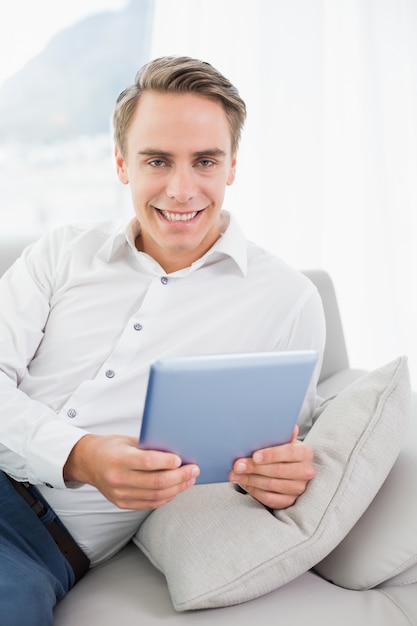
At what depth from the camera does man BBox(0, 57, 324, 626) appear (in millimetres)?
1324

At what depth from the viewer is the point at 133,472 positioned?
1017mm

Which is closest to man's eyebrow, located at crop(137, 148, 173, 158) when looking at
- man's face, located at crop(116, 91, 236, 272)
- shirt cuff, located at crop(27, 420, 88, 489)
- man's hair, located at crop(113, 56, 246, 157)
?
man's face, located at crop(116, 91, 236, 272)

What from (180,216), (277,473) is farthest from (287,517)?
(180,216)

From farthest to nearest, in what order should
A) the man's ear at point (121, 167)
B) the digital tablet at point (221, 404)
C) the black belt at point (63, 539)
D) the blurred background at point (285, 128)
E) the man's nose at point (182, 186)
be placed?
the blurred background at point (285, 128) → the man's ear at point (121, 167) → the man's nose at point (182, 186) → the black belt at point (63, 539) → the digital tablet at point (221, 404)

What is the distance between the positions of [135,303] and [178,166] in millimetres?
299

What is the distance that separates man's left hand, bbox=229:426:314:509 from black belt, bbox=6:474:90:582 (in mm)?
362

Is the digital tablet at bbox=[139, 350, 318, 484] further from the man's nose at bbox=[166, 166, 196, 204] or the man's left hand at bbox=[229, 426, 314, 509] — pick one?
the man's nose at bbox=[166, 166, 196, 204]

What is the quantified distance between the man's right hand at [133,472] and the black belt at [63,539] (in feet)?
0.75

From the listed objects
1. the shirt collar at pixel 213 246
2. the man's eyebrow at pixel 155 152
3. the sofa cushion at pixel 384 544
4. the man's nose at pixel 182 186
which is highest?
the man's eyebrow at pixel 155 152

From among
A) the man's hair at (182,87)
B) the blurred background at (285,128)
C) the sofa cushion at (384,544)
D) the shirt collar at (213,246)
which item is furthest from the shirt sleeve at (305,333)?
the blurred background at (285,128)

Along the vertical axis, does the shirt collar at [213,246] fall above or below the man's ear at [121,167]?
below

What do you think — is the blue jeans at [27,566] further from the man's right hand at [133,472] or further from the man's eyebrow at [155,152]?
the man's eyebrow at [155,152]

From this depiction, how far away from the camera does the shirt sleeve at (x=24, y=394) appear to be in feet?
3.88

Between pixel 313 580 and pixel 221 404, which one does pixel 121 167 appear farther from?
pixel 313 580
